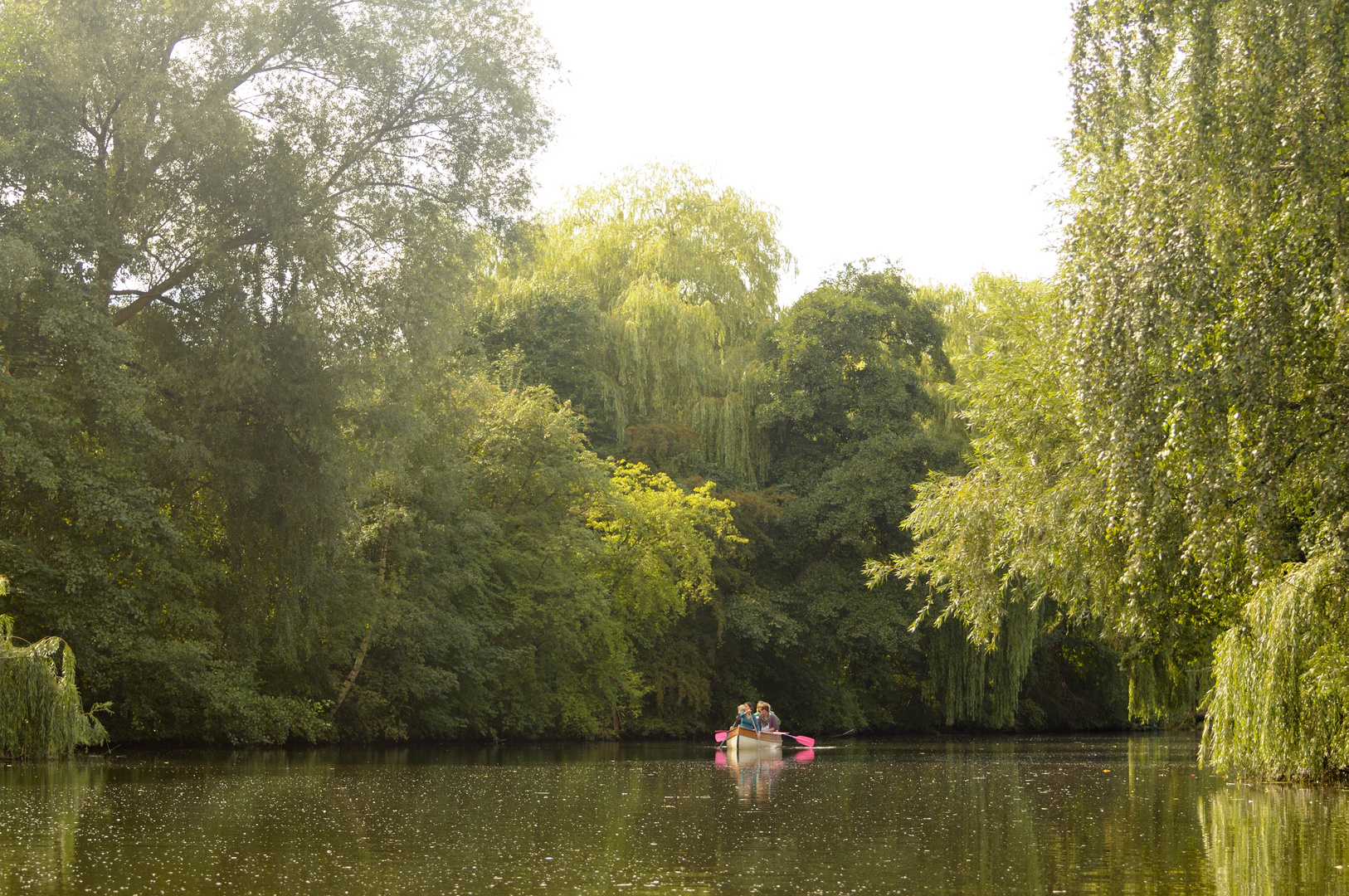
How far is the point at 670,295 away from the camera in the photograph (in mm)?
38219

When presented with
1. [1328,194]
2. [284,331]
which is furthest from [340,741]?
[1328,194]

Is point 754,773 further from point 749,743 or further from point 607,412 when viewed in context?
point 607,412

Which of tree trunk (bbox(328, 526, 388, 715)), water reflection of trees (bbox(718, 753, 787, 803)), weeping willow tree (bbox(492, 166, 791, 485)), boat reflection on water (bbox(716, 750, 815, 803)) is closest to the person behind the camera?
water reflection of trees (bbox(718, 753, 787, 803))

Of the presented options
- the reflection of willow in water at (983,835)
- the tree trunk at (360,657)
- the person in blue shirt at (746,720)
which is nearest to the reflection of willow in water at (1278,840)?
the reflection of willow in water at (983,835)

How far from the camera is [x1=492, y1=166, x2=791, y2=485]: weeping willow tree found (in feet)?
125

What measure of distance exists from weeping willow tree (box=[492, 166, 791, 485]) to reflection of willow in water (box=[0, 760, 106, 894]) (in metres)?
20.5

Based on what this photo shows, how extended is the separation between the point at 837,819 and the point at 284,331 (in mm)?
14178

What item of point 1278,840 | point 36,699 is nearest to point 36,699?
point 36,699

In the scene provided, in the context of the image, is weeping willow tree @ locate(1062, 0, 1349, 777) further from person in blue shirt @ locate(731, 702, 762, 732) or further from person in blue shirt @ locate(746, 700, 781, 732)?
person in blue shirt @ locate(746, 700, 781, 732)


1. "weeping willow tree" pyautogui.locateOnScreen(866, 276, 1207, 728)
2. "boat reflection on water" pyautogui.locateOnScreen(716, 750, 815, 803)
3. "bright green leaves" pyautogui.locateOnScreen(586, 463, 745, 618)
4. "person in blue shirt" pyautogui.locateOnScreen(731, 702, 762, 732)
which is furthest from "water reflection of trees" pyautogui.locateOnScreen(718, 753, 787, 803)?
"bright green leaves" pyautogui.locateOnScreen(586, 463, 745, 618)

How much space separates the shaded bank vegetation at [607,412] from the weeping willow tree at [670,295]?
0.14 m

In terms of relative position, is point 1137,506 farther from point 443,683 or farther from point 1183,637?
point 443,683

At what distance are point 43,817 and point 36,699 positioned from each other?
7.39 meters

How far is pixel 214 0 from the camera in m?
22.5
